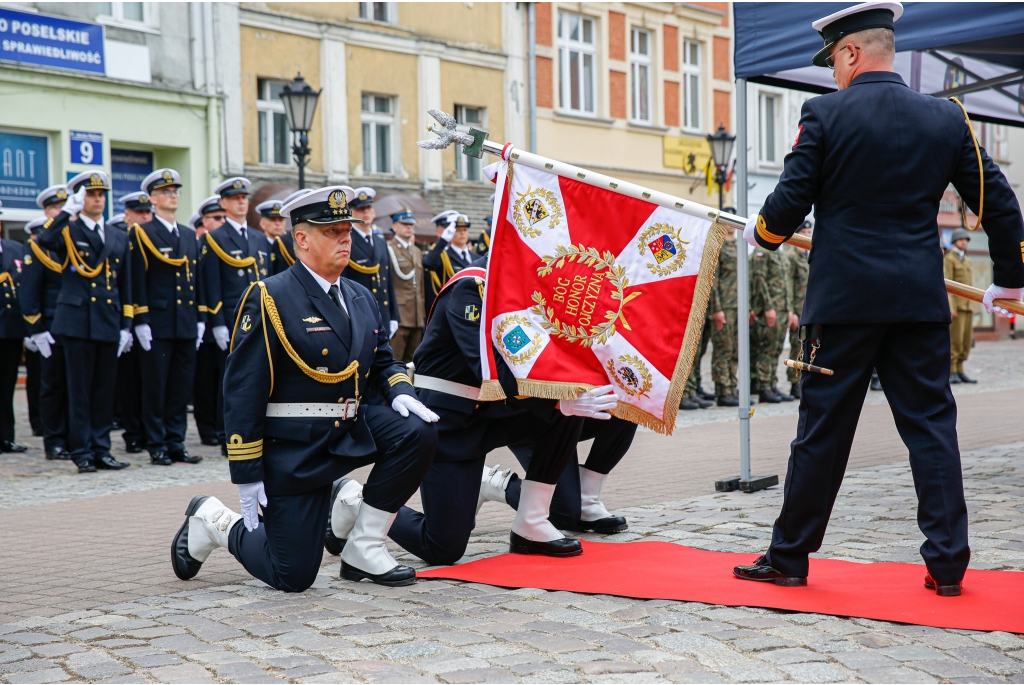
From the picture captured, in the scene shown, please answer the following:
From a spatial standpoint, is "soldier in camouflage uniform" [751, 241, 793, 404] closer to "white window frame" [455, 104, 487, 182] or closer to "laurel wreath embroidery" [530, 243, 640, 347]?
"laurel wreath embroidery" [530, 243, 640, 347]

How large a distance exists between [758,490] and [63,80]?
14.2 metres

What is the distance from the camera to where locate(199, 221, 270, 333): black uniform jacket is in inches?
408

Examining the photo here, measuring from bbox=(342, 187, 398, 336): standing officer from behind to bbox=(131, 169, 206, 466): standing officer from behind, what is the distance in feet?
5.62

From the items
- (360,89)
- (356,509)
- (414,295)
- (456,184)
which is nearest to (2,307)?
(414,295)

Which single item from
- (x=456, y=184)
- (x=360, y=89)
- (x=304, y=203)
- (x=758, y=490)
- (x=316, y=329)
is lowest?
(x=758, y=490)

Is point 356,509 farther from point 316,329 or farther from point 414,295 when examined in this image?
point 414,295

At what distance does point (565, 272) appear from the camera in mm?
5355

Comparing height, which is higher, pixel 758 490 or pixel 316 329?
pixel 316 329

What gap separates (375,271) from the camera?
38.1ft

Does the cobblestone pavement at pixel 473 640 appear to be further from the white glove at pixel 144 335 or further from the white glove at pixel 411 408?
the white glove at pixel 144 335

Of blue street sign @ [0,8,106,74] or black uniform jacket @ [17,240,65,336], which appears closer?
black uniform jacket @ [17,240,65,336]

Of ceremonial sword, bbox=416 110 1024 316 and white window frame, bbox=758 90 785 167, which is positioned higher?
white window frame, bbox=758 90 785 167

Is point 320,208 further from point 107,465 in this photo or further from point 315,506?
point 107,465

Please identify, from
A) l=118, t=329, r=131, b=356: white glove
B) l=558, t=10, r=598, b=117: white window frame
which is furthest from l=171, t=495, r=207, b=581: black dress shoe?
l=558, t=10, r=598, b=117: white window frame
